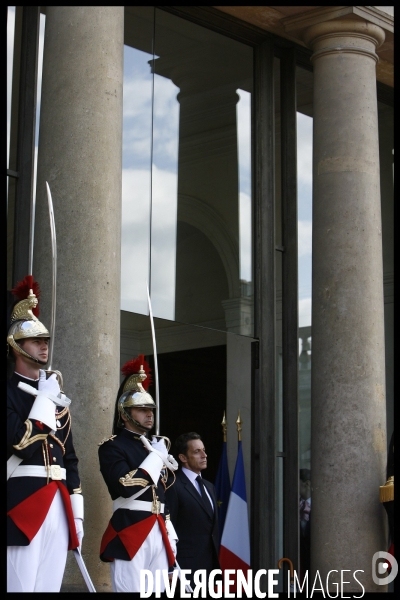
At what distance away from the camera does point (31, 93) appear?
11297 mm

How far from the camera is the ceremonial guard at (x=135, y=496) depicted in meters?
8.34

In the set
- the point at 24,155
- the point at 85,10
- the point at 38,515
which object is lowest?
the point at 38,515

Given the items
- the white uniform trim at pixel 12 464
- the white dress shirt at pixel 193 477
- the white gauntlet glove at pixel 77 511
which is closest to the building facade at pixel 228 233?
the white gauntlet glove at pixel 77 511

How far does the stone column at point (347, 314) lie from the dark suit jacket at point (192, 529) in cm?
153

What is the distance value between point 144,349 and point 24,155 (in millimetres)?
3287

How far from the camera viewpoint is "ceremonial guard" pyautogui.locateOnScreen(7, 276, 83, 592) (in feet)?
23.9

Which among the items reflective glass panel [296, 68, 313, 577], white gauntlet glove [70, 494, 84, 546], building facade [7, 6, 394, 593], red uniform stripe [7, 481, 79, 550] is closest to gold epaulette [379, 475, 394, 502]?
building facade [7, 6, 394, 593]

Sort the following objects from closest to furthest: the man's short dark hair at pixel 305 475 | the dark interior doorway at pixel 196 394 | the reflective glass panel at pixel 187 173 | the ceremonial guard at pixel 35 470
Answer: the ceremonial guard at pixel 35 470
the reflective glass panel at pixel 187 173
the man's short dark hair at pixel 305 475
the dark interior doorway at pixel 196 394

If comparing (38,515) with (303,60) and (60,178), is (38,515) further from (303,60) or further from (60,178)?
(303,60)

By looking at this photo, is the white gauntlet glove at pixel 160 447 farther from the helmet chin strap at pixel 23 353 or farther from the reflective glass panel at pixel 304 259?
the reflective glass panel at pixel 304 259

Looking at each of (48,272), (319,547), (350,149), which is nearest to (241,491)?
(319,547)

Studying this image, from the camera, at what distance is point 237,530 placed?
1273cm

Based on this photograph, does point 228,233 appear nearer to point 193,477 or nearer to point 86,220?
point 193,477

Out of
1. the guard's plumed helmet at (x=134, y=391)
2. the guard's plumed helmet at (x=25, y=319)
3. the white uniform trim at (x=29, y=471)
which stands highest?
the guard's plumed helmet at (x=25, y=319)
